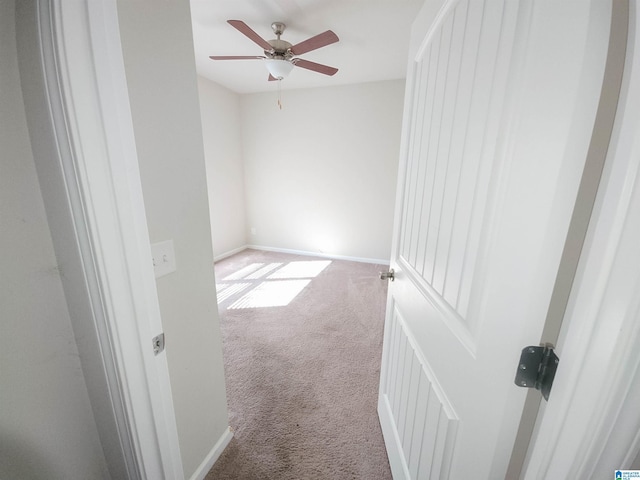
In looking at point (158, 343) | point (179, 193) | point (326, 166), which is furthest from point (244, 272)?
point (158, 343)

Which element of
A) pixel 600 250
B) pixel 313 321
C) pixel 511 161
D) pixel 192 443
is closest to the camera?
pixel 600 250

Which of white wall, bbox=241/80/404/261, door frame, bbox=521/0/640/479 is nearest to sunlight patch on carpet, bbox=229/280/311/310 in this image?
white wall, bbox=241/80/404/261

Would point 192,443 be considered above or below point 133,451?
below

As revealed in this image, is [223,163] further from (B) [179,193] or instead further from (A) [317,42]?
(B) [179,193]

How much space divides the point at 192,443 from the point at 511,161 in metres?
1.50

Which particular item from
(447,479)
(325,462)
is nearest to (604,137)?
(447,479)

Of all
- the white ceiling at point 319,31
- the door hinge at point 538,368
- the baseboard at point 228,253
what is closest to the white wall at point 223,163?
the baseboard at point 228,253

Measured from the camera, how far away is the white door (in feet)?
1.19

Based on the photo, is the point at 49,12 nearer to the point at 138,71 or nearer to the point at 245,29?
the point at 138,71

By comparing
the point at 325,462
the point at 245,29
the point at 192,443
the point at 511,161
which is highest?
the point at 245,29

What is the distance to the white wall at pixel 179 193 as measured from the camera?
2.28ft

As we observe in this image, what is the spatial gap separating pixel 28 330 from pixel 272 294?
2.38 m

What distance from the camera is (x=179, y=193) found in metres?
0.84

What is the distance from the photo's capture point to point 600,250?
334 millimetres
